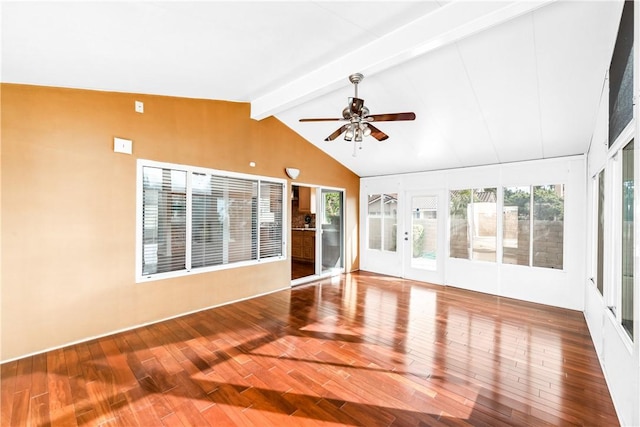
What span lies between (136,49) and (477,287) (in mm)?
5924

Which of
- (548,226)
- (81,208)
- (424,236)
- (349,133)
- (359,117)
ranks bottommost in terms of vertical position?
(424,236)

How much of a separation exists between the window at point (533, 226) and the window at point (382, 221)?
2.12 metres

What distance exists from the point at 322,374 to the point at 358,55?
3.13 m

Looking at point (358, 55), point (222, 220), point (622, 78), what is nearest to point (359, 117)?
point (358, 55)

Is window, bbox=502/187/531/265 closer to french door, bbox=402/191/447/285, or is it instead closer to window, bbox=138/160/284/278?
french door, bbox=402/191/447/285

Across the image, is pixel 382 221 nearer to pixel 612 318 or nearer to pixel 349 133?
pixel 349 133

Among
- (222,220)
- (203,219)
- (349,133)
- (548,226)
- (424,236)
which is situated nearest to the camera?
(349,133)

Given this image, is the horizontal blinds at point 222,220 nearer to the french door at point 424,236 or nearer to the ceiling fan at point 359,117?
the ceiling fan at point 359,117

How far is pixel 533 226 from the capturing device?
15.0 ft

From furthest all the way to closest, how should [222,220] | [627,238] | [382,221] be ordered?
[382,221]
[222,220]
[627,238]

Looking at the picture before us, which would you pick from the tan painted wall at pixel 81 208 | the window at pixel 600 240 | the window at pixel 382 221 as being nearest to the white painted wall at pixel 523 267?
the window at pixel 382 221

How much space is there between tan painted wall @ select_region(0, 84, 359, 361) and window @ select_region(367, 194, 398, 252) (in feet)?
12.5

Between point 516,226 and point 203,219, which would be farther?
point 516,226

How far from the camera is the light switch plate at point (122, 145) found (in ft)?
10.5
